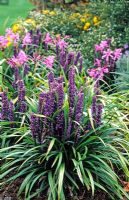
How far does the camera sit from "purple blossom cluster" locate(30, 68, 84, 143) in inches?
155

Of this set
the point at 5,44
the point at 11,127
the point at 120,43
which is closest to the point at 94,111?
the point at 11,127

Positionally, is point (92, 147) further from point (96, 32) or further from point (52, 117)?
point (96, 32)

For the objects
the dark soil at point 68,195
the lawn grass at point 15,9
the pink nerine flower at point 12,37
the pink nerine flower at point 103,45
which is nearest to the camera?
the dark soil at point 68,195

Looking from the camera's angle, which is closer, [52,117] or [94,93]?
[52,117]

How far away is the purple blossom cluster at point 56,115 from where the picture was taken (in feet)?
12.9

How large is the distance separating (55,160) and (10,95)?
1.15m

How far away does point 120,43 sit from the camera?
7570 mm

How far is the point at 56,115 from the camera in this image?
4.04 meters

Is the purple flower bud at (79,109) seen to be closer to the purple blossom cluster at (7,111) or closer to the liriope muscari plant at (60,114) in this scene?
the liriope muscari plant at (60,114)

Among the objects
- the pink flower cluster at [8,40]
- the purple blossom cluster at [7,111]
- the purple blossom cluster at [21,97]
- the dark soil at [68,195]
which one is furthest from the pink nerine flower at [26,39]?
the dark soil at [68,195]

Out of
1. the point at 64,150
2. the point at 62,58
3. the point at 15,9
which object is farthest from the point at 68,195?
the point at 15,9

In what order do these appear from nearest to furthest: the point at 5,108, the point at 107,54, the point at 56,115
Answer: the point at 56,115 → the point at 5,108 → the point at 107,54

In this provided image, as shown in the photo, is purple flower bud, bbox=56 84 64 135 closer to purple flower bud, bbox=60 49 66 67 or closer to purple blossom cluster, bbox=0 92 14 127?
purple blossom cluster, bbox=0 92 14 127

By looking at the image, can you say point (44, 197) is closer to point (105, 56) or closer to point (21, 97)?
point (21, 97)
